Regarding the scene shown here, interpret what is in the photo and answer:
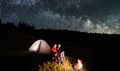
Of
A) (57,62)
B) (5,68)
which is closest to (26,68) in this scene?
(5,68)

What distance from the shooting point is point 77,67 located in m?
26.0

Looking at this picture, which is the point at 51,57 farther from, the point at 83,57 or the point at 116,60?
the point at 116,60

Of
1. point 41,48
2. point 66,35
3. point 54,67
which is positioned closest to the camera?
point 54,67

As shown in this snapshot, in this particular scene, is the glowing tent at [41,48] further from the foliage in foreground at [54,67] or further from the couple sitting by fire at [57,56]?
the foliage in foreground at [54,67]

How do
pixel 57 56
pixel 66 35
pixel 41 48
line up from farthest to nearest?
pixel 66 35
pixel 41 48
pixel 57 56

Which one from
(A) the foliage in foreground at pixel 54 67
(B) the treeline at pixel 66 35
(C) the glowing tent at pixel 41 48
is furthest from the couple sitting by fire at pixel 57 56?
(B) the treeline at pixel 66 35

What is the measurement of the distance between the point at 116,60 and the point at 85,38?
1995 cm

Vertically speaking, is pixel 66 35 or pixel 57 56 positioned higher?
pixel 66 35

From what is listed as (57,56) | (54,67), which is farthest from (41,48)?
(54,67)

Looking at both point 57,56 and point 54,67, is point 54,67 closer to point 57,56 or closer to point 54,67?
point 54,67

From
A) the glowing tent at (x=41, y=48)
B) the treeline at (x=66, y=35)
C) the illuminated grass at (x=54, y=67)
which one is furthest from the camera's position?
the treeline at (x=66, y=35)

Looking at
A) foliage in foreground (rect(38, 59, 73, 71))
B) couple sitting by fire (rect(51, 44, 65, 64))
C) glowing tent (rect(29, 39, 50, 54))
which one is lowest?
foliage in foreground (rect(38, 59, 73, 71))

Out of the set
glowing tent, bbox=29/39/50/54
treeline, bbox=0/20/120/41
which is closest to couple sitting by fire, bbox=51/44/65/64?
glowing tent, bbox=29/39/50/54

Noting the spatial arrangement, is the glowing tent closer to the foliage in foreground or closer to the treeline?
the foliage in foreground
